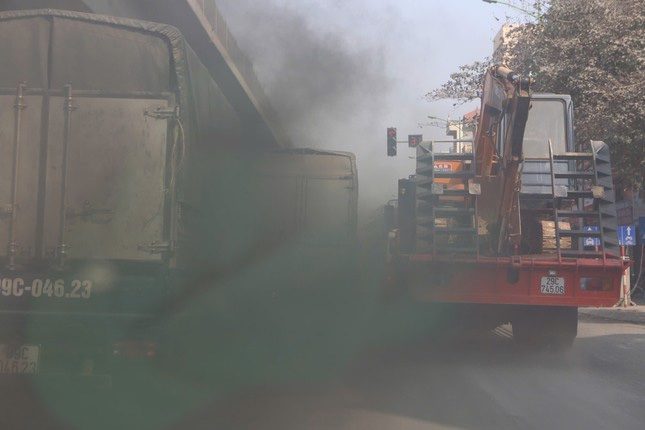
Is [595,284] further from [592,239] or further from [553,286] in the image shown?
[592,239]

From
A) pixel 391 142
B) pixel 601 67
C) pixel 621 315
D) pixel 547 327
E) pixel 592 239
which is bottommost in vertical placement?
pixel 621 315

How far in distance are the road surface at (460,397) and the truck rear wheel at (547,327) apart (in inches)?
8.5

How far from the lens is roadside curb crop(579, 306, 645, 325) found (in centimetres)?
1636

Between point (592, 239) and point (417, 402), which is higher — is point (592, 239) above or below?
above

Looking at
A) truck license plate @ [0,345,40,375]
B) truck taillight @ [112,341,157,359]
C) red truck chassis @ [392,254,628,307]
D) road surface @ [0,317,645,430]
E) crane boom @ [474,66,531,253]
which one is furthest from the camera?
red truck chassis @ [392,254,628,307]

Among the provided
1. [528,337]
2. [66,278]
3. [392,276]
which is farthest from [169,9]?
[66,278]

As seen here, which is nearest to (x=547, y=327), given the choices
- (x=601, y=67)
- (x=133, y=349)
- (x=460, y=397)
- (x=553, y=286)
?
(x=553, y=286)

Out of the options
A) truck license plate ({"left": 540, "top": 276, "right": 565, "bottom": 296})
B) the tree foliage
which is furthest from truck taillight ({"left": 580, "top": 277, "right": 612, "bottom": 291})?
the tree foliage

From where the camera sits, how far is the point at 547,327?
31.1 feet

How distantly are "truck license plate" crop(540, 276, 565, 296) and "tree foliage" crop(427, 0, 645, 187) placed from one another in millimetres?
6854

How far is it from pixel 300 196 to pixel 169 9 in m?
5.61

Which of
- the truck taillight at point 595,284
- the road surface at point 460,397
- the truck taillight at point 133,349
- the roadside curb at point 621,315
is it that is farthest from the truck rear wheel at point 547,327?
the roadside curb at point 621,315

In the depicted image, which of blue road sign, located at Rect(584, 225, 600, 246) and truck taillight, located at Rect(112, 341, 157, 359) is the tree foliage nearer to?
blue road sign, located at Rect(584, 225, 600, 246)

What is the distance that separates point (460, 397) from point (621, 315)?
12390mm
